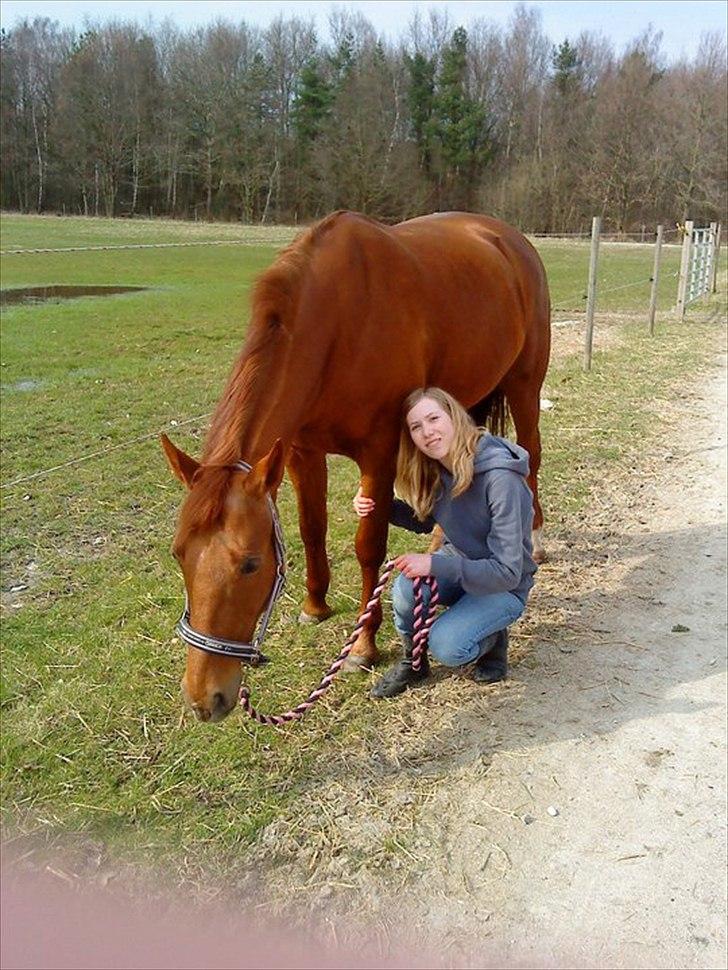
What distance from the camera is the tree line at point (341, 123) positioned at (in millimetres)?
37625

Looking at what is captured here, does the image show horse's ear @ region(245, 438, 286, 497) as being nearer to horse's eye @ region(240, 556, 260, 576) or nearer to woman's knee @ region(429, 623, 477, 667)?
horse's eye @ region(240, 556, 260, 576)

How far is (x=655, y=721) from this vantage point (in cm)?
278

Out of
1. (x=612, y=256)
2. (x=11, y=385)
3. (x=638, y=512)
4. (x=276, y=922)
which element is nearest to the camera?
(x=276, y=922)

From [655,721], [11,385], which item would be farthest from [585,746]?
[11,385]

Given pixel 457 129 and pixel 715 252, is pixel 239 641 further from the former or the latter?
pixel 457 129

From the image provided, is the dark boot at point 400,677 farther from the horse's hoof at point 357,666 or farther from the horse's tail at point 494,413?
the horse's tail at point 494,413

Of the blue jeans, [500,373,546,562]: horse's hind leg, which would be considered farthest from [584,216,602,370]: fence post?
the blue jeans

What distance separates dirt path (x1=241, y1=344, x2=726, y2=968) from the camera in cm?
195

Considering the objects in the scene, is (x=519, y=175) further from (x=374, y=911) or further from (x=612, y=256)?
(x=374, y=911)

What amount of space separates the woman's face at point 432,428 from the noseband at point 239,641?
0.79 m

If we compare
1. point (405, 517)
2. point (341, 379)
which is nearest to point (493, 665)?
point (405, 517)

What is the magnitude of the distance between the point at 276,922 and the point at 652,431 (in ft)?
17.9

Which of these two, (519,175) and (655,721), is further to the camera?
(519,175)

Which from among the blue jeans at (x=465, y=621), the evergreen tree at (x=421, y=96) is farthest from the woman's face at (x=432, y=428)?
the evergreen tree at (x=421, y=96)
